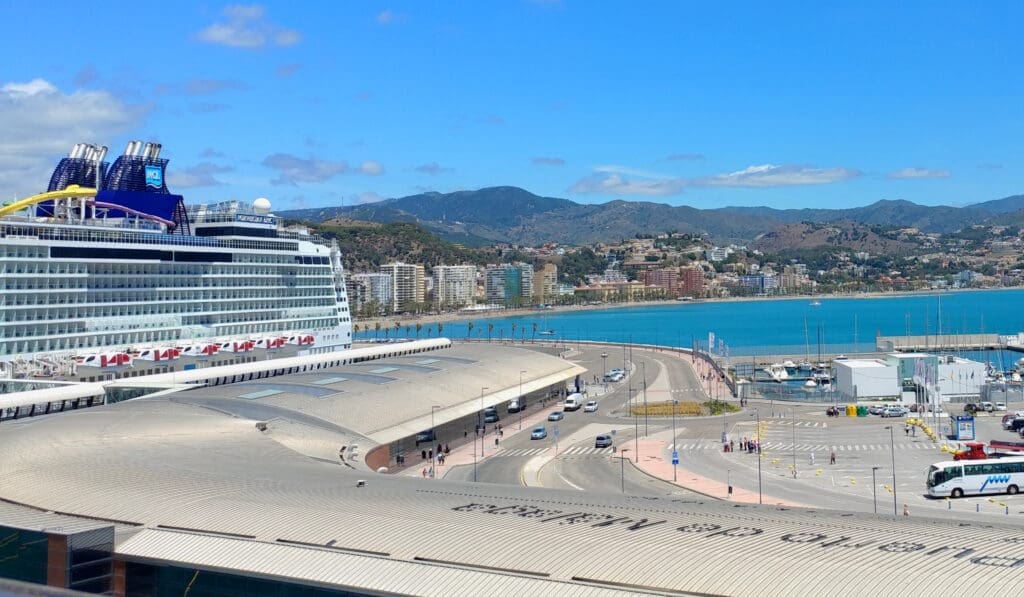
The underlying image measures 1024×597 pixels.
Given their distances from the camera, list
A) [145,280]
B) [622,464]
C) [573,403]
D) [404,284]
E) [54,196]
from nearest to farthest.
A: [622,464], [145,280], [54,196], [573,403], [404,284]

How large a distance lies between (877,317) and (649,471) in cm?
14526

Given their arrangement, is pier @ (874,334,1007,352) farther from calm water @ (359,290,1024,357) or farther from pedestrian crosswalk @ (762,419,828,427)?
pedestrian crosswalk @ (762,419,828,427)

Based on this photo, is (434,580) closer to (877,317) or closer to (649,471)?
(649,471)

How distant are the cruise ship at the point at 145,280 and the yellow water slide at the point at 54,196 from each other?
0.26ft

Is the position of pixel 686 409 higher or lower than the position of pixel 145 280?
lower

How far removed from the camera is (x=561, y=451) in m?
35.3

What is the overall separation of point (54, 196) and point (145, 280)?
231 inches

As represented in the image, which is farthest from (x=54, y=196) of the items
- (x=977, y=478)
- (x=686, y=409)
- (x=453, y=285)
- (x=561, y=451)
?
(x=453, y=285)

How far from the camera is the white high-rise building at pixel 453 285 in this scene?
7574 inches

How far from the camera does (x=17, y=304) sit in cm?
3391

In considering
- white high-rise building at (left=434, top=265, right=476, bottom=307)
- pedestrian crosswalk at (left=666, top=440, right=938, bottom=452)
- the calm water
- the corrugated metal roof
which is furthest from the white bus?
white high-rise building at (left=434, top=265, right=476, bottom=307)

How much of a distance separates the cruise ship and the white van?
1325 centimetres

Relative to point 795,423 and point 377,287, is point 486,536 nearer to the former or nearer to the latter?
point 795,423

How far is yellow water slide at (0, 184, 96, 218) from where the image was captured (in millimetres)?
38250
